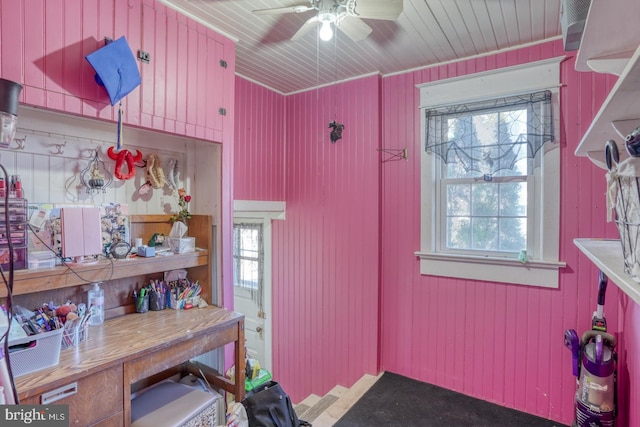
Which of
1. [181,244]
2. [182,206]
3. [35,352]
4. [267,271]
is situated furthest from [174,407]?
[267,271]

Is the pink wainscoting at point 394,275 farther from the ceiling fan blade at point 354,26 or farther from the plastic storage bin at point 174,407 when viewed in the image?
the plastic storage bin at point 174,407

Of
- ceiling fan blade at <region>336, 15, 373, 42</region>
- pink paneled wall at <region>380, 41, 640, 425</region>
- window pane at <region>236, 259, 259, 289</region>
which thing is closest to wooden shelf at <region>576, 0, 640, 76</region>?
ceiling fan blade at <region>336, 15, 373, 42</region>

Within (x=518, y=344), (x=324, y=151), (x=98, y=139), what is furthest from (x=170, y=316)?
(x=518, y=344)

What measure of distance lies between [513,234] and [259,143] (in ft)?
7.27

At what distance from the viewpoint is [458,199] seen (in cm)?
264

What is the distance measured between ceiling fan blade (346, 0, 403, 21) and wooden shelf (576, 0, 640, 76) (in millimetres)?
877

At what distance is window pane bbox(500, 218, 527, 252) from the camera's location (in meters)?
2.41

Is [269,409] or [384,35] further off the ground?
[384,35]

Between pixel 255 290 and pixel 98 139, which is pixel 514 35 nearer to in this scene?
pixel 98 139

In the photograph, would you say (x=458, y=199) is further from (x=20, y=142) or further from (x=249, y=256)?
(x=20, y=142)

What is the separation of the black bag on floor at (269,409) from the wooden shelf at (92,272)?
2.85 feet

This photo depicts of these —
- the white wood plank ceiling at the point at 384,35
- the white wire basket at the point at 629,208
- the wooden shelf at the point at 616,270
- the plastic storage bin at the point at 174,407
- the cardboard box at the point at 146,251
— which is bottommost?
the plastic storage bin at the point at 174,407

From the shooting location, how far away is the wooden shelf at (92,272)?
1493mm

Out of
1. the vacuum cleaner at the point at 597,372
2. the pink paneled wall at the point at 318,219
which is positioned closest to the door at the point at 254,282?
the pink paneled wall at the point at 318,219
